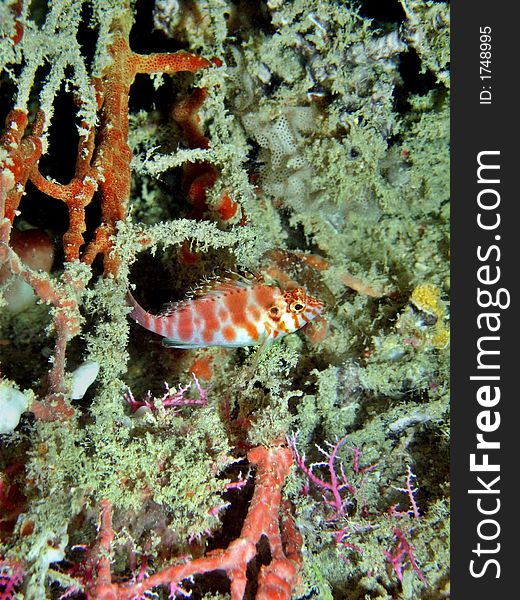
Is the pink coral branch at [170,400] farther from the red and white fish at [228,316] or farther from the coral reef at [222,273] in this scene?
the red and white fish at [228,316]

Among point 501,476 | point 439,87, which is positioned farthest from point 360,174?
point 501,476

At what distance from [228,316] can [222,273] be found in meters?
0.41

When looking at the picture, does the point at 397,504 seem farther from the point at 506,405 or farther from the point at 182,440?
the point at 182,440

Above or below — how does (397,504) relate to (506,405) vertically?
below

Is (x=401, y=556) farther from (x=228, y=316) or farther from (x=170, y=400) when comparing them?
(x=228, y=316)

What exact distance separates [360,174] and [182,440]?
3.05 m

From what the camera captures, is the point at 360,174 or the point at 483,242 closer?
the point at 483,242

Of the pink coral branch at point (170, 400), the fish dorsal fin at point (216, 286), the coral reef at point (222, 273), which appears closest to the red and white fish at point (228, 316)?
the fish dorsal fin at point (216, 286)

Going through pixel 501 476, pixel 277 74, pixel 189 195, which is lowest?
pixel 501 476

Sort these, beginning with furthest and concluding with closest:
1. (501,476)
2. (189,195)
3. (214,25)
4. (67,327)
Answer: (189,195) → (214,25) → (501,476) → (67,327)

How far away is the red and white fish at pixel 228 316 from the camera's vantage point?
342 centimetres

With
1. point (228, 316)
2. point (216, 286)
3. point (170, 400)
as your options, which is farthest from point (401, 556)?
point (216, 286)

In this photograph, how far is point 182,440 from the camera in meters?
2.96

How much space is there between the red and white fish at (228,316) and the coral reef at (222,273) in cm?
22
